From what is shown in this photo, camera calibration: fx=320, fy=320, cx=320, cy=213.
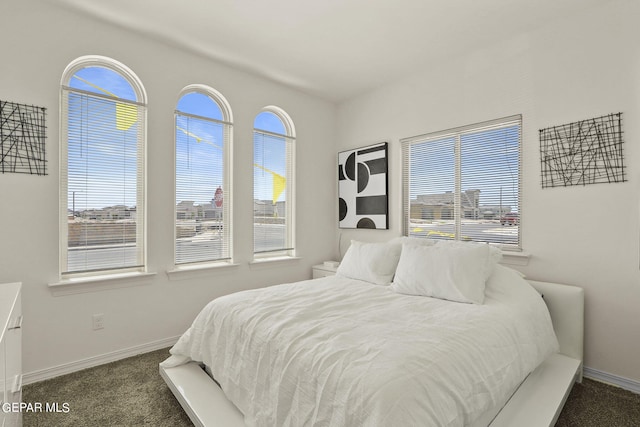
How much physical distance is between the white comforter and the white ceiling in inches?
78.8

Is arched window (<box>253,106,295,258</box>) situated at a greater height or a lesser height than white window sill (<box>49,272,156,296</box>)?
greater

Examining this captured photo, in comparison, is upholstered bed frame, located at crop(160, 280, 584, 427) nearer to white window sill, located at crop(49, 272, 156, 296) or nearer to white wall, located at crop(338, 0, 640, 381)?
white wall, located at crop(338, 0, 640, 381)

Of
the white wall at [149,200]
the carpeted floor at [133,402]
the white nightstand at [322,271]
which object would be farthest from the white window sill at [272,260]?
the carpeted floor at [133,402]

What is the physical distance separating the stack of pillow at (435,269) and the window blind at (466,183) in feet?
1.66

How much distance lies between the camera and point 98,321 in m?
2.58

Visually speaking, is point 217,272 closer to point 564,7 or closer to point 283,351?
point 283,351

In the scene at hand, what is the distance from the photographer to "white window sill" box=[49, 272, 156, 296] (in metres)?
2.42

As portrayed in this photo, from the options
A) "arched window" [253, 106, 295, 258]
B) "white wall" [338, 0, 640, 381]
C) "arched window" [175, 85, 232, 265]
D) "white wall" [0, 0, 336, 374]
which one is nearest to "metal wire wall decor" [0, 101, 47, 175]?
"white wall" [0, 0, 336, 374]

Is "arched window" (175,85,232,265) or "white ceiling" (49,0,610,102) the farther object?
"arched window" (175,85,232,265)

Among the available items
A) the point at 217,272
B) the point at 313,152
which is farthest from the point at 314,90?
the point at 217,272

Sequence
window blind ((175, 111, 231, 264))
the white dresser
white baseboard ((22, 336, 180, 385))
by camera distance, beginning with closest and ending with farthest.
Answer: the white dresser
white baseboard ((22, 336, 180, 385))
window blind ((175, 111, 231, 264))

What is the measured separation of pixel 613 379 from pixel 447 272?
1.41 m

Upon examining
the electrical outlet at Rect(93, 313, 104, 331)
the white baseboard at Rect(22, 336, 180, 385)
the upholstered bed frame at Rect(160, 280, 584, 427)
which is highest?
the electrical outlet at Rect(93, 313, 104, 331)

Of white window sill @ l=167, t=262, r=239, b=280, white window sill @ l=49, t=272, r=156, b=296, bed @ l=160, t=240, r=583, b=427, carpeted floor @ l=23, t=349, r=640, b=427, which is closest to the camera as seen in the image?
bed @ l=160, t=240, r=583, b=427
